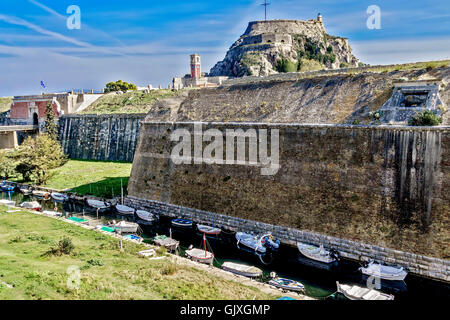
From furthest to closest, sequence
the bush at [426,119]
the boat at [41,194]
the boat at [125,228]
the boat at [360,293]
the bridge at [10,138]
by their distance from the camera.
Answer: the bridge at [10,138] < the boat at [41,194] < the boat at [125,228] < the bush at [426,119] < the boat at [360,293]

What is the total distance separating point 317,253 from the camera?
1839 centimetres

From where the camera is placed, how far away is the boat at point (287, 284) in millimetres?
15537

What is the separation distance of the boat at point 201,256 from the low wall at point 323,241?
11.9 ft

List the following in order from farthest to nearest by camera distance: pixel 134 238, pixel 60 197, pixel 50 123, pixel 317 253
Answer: pixel 50 123 < pixel 60 197 < pixel 134 238 < pixel 317 253

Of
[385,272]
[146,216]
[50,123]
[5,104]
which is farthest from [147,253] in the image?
[5,104]

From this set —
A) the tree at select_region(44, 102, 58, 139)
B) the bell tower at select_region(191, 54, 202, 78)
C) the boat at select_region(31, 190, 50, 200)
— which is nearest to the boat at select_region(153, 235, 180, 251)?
the boat at select_region(31, 190, 50, 200)

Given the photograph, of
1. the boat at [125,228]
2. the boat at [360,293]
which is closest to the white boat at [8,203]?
the boat at [125,228]

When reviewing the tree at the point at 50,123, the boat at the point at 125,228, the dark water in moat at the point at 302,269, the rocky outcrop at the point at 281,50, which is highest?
the rocky outcrop at the point at 281,50

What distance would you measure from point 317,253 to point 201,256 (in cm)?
559

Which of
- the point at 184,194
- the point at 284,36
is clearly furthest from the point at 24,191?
the point at 284,36

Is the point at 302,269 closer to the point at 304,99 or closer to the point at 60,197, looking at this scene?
the point at 304,99

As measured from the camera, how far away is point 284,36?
7150cm

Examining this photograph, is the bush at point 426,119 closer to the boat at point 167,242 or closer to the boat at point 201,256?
the boat at point 201,256

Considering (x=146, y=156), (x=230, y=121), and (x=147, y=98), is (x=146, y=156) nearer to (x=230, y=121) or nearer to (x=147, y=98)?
(x=230, y=121)
